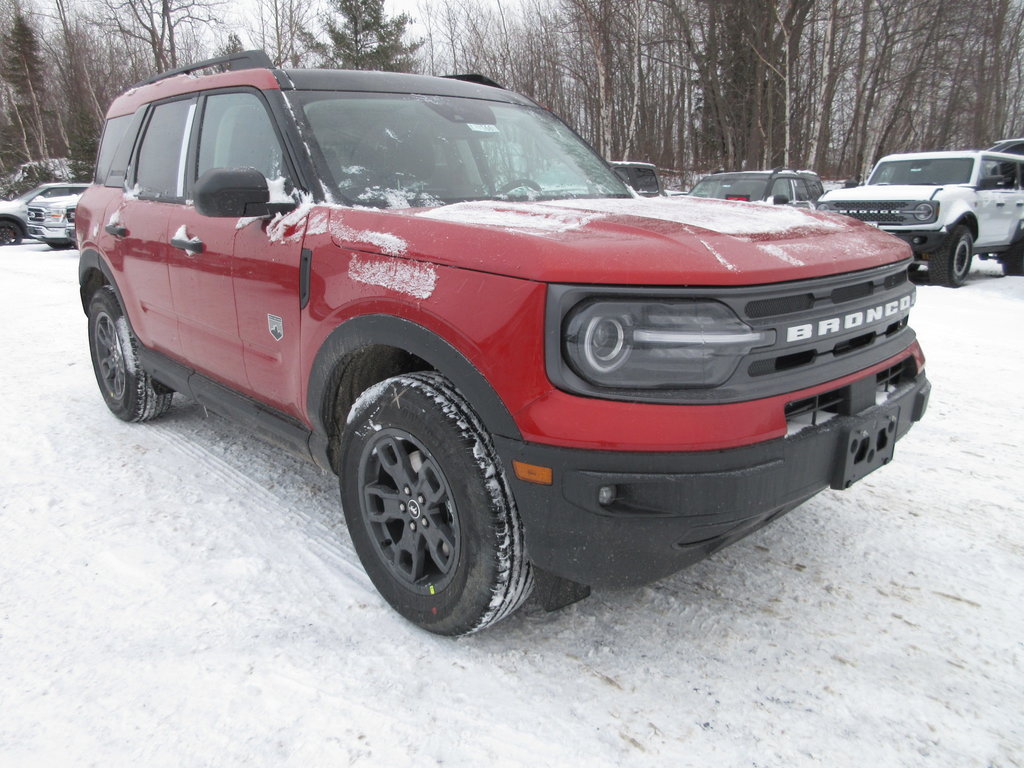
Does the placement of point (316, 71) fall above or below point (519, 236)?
above

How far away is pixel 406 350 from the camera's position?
2.13 metres

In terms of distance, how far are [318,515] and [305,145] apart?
5.10 feet

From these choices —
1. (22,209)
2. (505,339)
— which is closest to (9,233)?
(22,209)

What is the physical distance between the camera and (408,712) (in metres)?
1.93

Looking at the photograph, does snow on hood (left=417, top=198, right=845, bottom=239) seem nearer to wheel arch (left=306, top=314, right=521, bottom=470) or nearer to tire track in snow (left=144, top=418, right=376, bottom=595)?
wheel arch (left=306, top=314, right=521, bottom=470)

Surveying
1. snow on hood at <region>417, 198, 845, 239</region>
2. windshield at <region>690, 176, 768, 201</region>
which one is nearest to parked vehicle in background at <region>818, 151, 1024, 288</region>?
windshield at <region>690, 176, 768, 201</region>

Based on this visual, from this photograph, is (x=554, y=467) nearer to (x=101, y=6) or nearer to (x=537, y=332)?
(x=537, y=332)

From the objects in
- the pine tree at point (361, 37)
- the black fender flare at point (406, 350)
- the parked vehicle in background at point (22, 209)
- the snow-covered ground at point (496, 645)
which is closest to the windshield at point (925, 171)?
the snow-covered ground at point (496, 645)

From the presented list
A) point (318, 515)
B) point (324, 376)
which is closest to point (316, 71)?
point (324, 376)

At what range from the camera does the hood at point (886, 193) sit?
31.7 ft

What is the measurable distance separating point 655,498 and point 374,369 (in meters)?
1.16

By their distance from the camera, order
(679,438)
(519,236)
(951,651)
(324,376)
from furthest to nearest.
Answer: (324,376)
(951,651)
(519,236)
(679,438)

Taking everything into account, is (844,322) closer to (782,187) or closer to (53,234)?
(782,187)

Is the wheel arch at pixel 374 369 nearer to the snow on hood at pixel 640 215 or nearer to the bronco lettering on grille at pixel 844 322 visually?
the snow on hood at pixel 640 215
